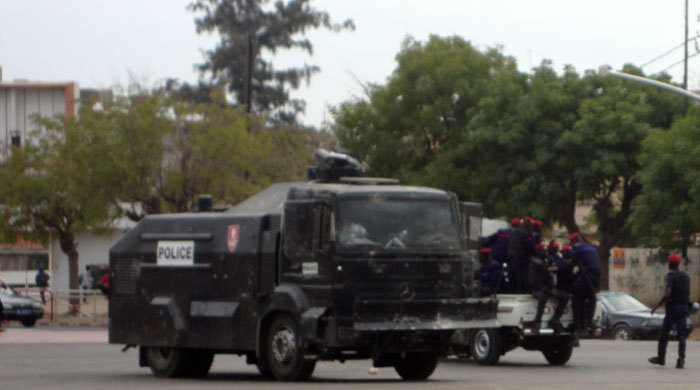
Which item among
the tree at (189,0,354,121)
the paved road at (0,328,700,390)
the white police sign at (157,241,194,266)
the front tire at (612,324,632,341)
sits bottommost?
the front tire at (612,324,632,341)

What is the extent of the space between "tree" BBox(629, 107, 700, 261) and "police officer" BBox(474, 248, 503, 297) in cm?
1869

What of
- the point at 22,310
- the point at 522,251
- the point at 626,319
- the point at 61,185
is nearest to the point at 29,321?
the point at 22,310

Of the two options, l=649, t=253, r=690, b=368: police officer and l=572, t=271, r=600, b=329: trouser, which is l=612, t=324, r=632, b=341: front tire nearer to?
l=649, t=253, r=690, b=368: police officer

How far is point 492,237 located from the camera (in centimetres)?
2248

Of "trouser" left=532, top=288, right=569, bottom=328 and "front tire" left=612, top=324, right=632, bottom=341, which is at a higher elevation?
"trouser" left=532, top=288, right=569, bottom=328

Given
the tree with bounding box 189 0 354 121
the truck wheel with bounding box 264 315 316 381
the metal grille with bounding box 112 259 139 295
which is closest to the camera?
the truck wheel with bounding box 264 315 316 381

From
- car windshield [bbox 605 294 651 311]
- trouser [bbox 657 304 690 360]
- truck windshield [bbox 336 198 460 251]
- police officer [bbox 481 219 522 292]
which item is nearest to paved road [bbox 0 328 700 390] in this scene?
trouser [bbox 657 304 690 360]

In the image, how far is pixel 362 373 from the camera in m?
20.9

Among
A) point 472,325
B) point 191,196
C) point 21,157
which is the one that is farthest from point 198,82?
point 472,325

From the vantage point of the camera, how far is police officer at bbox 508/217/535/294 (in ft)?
70.2

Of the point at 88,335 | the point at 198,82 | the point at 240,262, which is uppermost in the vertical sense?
the point at 198,82

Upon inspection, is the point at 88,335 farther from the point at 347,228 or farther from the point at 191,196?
the point at 347,228

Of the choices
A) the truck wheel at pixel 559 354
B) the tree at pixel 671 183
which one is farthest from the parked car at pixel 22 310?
the truck wheel at pixel 559 354

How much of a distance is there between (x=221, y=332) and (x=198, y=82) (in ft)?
167
